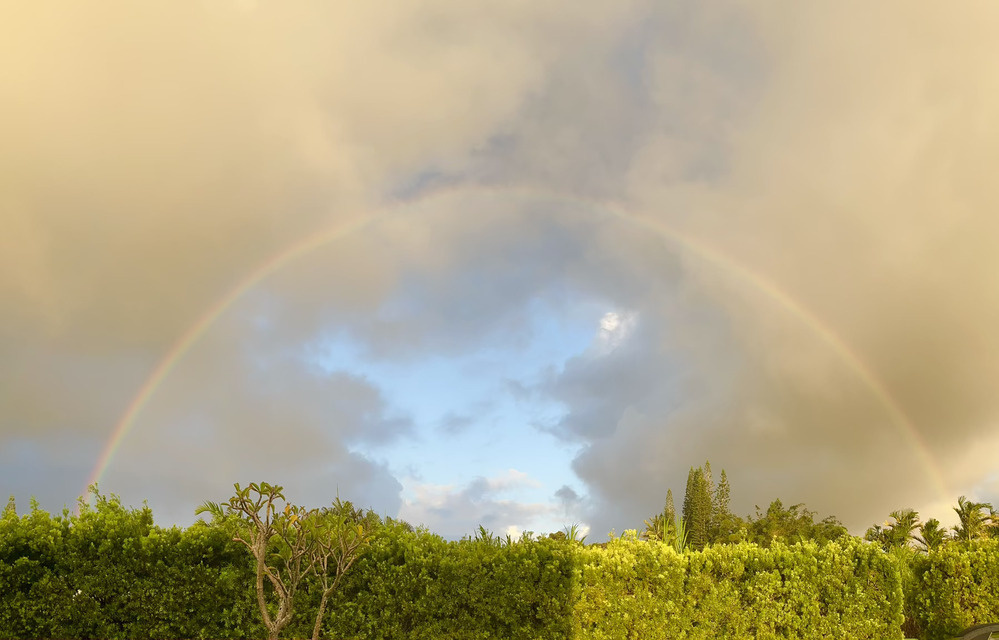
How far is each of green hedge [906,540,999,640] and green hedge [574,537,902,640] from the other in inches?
226

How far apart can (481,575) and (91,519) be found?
7066mm

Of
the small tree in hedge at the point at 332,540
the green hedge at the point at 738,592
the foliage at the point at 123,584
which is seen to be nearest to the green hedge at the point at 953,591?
the green hedge at the point at 738,592

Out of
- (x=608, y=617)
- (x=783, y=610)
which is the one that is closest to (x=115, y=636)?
(x=608, y=617)

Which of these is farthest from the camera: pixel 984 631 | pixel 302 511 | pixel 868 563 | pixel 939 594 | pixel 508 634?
pixel 939 594

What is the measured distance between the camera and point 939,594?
17.5m

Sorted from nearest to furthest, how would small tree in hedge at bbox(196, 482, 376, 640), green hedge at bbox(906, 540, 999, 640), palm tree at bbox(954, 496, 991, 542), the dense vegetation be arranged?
1. small tree in hedge at bbox(196, 482, 376, 640)
2. the dense vegetation
3. green hedge at bbox(906, 540, 999, 640)
4. palm tree at bbox(954, 496, 991, 542)

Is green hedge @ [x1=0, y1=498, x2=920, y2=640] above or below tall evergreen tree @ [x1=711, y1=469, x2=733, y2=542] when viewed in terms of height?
below

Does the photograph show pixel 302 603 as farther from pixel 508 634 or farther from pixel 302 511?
pixel 508 634

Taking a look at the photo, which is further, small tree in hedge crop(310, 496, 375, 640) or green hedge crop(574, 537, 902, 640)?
green hedge crop(574, 537, 902, 640)

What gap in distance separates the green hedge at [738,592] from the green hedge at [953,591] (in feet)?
18.8

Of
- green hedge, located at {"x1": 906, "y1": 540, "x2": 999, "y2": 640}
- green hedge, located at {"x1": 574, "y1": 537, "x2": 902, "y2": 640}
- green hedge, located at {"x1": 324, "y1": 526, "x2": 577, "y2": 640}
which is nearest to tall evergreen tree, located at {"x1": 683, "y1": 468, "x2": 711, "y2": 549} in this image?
green hedge, located at {"x1": 906, "y1": 540, "x2": 999, "y2": 640}

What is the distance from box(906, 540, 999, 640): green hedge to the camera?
17406 millimetres

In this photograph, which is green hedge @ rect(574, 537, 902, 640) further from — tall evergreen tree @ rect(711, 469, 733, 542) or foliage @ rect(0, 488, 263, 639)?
tall evergreen tree @ rect(711, 469, 733, 542)

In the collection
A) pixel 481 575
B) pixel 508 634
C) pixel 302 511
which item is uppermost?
pixel 302 511
